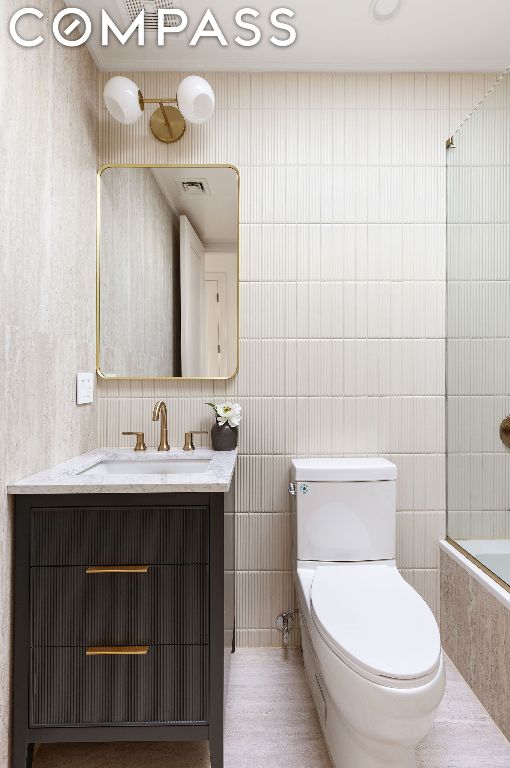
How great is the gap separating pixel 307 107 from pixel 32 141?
3.76ft

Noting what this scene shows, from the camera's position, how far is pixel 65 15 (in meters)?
1.80

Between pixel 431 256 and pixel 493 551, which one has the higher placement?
pixel 431 256

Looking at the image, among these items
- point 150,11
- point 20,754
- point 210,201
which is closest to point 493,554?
point 20,754

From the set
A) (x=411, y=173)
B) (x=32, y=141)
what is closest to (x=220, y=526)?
(x=32, y=141)

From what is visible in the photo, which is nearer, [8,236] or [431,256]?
[8,236]

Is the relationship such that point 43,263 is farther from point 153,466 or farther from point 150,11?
point 150,11

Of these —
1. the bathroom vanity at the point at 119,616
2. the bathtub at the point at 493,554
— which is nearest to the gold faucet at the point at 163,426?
the bathroom vanity at the point at 119,616

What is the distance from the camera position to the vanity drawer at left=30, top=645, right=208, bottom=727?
1396 millimetres

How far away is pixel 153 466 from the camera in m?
1.93

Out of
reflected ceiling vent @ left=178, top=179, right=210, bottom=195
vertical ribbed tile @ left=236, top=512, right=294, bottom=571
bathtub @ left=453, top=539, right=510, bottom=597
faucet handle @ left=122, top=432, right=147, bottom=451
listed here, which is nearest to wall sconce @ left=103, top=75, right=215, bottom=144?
reflected ceiling vent @ left=178, top=179, right=210, bottom=195

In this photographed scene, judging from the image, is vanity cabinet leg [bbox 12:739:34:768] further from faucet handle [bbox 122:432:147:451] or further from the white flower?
the white flower

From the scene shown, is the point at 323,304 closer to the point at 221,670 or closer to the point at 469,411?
the point at 469,411

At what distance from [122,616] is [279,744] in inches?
25.6

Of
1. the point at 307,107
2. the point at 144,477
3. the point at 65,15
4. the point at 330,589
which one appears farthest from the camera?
Answer: the point at 307,107
